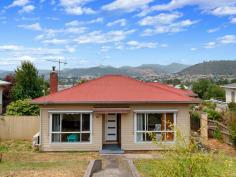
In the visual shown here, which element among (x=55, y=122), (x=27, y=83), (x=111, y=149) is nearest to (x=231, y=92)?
(x=27, y=83)

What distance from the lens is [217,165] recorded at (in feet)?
27.5

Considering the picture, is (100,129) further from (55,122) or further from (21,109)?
(21,109)

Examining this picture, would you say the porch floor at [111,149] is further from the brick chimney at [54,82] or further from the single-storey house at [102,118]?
the brick chimney at [54,82]

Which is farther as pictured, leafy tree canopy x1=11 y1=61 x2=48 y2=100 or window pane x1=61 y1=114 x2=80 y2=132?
leafy tree canopy x1=11 y1=61 x2=48 y2=100

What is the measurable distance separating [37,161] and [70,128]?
13.5 ft

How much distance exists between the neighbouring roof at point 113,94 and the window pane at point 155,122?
4.20 feet

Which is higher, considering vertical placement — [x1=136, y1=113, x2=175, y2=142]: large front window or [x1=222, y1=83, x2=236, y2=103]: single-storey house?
[x1=222, y1=83, x2=236, y2=103]: single-storey house

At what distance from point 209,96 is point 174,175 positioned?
64.9m

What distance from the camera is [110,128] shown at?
993 inches

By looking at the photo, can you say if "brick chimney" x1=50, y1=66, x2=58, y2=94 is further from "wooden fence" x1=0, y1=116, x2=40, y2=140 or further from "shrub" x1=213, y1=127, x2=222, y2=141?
"shrub" x1=213, y1=127, x2=222, y2=141

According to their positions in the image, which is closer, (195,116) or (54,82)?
(54,82)

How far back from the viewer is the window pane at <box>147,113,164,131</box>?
24.0 metres

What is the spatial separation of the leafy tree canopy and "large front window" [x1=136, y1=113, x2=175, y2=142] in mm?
20924

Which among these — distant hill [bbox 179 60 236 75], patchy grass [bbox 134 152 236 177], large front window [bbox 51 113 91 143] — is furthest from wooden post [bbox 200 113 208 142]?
distant hill [bbox 179 60 236 75]
